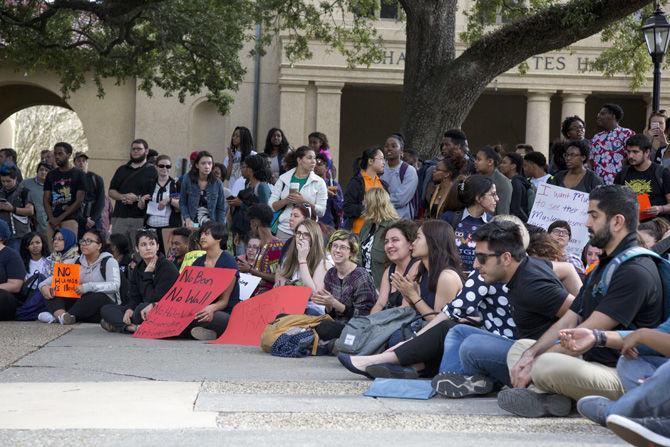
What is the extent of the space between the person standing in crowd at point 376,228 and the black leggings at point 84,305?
10.4 feet

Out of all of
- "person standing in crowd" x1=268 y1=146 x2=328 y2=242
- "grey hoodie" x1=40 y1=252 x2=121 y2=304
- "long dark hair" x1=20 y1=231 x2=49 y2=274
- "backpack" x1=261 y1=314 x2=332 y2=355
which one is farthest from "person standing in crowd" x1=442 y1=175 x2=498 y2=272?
"long dark hair" x1=20 y1=231 x2=49 y2=274

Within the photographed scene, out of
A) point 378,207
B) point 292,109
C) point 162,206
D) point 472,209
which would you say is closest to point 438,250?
point 472,209

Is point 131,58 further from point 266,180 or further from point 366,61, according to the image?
point 266,180

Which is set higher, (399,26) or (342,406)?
(399,26)

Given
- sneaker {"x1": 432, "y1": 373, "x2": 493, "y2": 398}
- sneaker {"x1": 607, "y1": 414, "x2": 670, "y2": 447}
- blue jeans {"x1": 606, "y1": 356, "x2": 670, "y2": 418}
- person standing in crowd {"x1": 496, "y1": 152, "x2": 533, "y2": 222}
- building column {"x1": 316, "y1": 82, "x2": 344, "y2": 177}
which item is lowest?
sneaker {"x1": 432, "y1": 373, "x2": 493, "y2": 398}

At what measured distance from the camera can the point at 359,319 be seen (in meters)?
9.80

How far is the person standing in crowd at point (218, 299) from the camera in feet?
40.0

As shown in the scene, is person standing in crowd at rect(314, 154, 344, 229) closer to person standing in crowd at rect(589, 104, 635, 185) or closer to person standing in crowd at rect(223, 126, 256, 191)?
person standing in crowd at rect(223, 126, 256, 191)

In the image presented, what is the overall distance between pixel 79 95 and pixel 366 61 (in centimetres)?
855

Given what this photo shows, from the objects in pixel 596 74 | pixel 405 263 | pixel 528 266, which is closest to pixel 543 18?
pixel 405 263

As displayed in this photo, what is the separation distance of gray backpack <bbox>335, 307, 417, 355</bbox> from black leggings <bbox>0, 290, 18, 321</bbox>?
18.7ft

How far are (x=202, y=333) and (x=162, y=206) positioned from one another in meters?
3.90

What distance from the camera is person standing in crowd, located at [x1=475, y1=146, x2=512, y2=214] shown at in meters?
12.2

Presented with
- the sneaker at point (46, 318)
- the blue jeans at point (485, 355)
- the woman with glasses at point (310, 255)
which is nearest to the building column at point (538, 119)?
the sneaker at point (46, 318)
